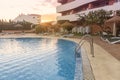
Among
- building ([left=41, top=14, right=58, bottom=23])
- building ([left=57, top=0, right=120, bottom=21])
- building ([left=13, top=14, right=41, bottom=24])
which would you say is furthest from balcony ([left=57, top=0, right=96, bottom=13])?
building ([left=13, top=14, right=41, bottom=24])

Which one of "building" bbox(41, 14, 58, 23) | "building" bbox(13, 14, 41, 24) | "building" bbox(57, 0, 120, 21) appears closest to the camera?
"building" bbox(57, 0, 120, 21)

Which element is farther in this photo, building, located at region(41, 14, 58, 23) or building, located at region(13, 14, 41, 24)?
building, located at region(13, 14, 41, 24)

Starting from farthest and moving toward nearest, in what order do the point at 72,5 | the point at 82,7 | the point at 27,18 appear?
the point at 27,18, the point at 72,5, the point at 82,7

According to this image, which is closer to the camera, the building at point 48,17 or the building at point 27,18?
the building at point 48,17

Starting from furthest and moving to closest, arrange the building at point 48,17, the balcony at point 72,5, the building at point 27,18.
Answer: the building at point 27,18, the building at point 48,17, the balcony at point 72,5

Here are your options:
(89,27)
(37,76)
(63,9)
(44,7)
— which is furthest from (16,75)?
(44,7)

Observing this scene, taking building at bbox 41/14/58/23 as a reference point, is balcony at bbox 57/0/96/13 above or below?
above

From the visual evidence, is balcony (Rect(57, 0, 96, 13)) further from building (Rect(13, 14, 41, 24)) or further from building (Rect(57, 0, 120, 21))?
building (Rect(13, 14, 41, 24))

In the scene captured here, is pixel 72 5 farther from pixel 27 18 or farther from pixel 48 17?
pixel 27 18

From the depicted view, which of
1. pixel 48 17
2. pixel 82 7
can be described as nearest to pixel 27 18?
pixel 48 17

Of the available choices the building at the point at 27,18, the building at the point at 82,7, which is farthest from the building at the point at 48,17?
the building at the point at 27,18

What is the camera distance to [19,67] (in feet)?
36.1

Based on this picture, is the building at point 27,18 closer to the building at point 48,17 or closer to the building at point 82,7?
the building at point 82,7

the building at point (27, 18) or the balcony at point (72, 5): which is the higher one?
the balcony at point (72, 5)
